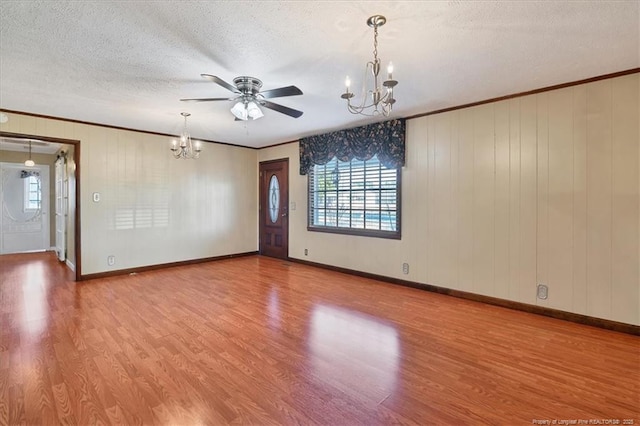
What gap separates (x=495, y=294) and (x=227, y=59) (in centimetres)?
385

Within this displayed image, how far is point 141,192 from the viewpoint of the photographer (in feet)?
17.6

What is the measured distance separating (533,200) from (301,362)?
3025 millimetres

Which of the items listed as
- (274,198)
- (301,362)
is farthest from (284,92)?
(274,198)

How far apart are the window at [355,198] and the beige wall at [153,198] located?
5.92ft

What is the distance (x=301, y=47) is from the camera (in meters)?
2.45

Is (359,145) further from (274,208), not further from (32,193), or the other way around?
(32,193)

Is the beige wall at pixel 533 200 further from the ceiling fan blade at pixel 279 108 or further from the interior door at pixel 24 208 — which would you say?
the interior door at pixel 24 208

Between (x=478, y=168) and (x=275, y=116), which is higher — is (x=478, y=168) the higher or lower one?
the lower one

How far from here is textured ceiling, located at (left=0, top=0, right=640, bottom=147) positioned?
1992 mm

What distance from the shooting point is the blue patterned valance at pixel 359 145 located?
4.45 m

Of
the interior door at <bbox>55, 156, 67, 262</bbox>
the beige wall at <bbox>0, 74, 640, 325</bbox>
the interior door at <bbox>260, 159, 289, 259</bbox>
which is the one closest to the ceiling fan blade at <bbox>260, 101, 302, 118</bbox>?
the beige wall at <bbox>0, 74, 640, 325</bbox>

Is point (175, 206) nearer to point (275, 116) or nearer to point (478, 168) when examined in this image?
point (275, 116)

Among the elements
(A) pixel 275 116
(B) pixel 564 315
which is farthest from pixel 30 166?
(B) pixel 564 315

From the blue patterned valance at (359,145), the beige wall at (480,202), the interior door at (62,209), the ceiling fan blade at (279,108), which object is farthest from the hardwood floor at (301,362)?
the interior door at (62,209)
